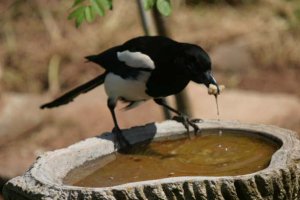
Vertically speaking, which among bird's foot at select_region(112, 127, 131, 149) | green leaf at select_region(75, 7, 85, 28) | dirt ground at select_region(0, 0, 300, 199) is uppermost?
green leaf at select_region(75, 7, 85, 28)

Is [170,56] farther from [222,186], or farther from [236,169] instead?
[222,186]

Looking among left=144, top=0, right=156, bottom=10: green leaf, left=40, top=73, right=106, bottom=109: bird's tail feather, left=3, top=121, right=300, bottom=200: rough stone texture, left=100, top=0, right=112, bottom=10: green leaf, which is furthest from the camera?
left=40, top=73, right=106, bottom=109: bird's tail feather

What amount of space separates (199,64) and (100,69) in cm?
394

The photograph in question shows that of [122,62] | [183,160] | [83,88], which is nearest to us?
[183,160]

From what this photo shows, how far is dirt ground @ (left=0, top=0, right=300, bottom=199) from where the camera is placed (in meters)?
5.89

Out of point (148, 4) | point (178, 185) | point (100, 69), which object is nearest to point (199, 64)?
point (148, 4)

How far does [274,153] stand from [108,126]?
3.08m

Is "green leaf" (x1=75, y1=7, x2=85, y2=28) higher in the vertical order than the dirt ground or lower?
higher

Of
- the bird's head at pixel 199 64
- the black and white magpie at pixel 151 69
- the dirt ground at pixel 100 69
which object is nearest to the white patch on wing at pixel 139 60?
the black and white magpie at pixel 151 69

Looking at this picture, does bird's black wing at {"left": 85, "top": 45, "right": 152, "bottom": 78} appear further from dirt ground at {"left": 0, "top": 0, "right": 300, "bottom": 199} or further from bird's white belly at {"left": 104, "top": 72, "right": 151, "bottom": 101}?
dirt ground at {"left": 0, "top": 0, "right": 300, "bottom": 199}

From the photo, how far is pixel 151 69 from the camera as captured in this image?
3582 mm

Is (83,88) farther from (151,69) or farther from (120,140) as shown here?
(120,140)

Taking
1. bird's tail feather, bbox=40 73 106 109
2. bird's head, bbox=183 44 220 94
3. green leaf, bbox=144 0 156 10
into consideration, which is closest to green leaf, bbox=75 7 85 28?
green leaf, bbox=144 0 156 10

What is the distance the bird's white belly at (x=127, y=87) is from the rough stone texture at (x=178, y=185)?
0.64 meters
